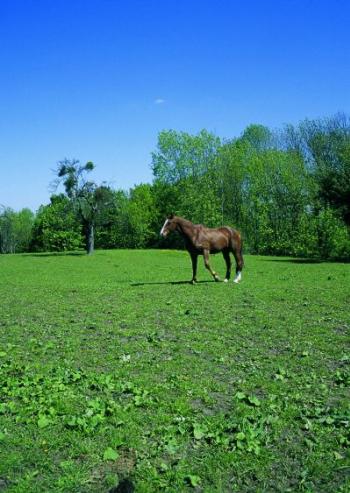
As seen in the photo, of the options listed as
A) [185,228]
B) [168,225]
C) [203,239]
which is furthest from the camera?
[203,239]

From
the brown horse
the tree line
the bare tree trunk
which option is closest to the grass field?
the brown horse

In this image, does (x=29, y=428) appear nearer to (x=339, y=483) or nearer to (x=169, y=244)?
(x=339, y=483)

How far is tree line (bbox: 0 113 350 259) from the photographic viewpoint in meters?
42.9

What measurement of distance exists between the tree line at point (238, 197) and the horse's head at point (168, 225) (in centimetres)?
2111

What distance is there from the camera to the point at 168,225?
18250 millimetres

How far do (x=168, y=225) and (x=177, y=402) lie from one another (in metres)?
12.6

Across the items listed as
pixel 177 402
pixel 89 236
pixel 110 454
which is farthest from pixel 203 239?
pixel 89 236

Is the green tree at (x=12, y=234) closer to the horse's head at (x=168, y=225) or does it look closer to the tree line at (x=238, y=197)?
the tree line at (x=238, y=197)

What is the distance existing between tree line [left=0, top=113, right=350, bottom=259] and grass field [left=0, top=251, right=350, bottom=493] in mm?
28900

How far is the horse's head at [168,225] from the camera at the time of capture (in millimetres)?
18000

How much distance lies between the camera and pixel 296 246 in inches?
1918

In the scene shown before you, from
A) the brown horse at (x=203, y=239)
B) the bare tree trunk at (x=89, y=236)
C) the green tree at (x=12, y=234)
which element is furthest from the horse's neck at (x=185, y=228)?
the green tree at (x=12, y=234)

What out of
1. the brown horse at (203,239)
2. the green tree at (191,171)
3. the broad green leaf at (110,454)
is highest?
the green tree at (191,171)

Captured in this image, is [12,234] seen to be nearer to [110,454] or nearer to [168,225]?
[168,225]
